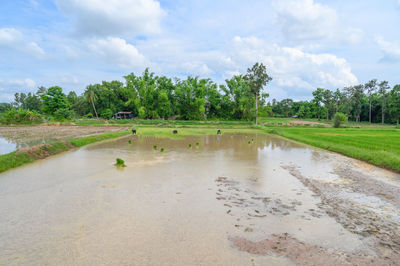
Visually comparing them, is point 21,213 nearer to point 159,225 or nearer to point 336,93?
point 159,225

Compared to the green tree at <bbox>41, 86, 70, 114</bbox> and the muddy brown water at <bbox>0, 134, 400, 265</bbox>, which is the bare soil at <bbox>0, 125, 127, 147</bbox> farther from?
the green tree at <bbox>41, 86, 70, 114</bbox>

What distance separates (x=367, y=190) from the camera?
291 inches

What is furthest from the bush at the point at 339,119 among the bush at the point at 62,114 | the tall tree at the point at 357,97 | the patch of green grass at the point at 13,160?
the bush at the point at 62,114

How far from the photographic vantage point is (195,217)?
200 inches

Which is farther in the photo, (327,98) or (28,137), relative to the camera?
(327,98)

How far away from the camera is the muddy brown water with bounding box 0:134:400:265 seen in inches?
145

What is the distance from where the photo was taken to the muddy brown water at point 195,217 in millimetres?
3672

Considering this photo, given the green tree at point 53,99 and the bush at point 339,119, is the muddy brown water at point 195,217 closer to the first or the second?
the bush at point 339,119

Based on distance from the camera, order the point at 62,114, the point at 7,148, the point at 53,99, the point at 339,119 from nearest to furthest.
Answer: the point at 7,148 < the point at 339,119 < the point at 62,114 < the point at 53,99

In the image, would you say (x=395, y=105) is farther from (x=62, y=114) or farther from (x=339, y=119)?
(x=62, y=114)

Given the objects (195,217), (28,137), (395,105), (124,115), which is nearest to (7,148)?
(28,137)

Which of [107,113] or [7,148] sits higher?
[107,113]

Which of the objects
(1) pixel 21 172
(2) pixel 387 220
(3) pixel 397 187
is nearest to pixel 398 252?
(2) pixel 387 220

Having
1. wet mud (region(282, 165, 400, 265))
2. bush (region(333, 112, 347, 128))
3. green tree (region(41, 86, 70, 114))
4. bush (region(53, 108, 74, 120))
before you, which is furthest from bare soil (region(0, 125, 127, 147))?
bush (region(333, 112, 347, 128))
